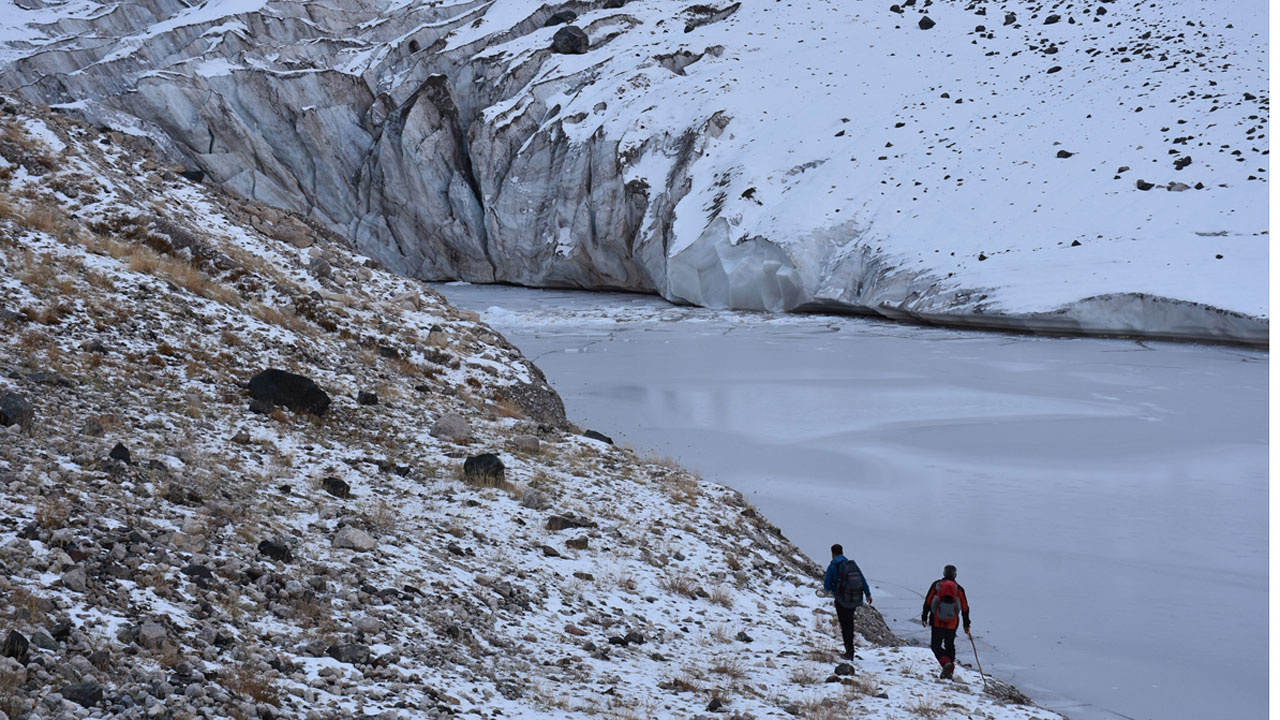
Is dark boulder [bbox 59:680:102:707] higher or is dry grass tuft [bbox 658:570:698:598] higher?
dark boulder [bbox 59:680:102:707]

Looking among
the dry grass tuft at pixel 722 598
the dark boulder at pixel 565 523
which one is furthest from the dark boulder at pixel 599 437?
the dry grass tuft at pixel 722 598

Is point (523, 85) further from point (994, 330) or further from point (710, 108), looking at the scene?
point (994, 330)

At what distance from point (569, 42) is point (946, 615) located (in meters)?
38.3

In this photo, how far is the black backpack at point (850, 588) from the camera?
23.8 ft

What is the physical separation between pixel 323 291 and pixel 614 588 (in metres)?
7.82

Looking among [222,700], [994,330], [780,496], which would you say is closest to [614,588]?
[222,700]

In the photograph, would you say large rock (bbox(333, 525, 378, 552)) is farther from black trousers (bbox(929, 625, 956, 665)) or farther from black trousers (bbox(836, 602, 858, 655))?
black trousers (bbox(929, 625, 956, 665))

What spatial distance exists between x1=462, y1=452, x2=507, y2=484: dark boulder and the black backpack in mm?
3268

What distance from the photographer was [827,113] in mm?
35906

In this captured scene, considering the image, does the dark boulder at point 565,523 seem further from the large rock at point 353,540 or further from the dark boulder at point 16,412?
the dark boulder at point 16,412

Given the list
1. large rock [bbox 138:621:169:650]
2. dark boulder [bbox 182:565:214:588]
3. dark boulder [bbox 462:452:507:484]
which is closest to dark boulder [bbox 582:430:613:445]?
dark boulder [bbox 462:452:507:484]

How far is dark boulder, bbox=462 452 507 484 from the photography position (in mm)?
9227

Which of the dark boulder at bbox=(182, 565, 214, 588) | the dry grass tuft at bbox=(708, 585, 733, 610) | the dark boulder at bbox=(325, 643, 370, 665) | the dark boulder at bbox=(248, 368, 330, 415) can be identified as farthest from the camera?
the dark boulder at bbox=(248, 368, 330, 415)

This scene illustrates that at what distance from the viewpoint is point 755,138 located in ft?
116
